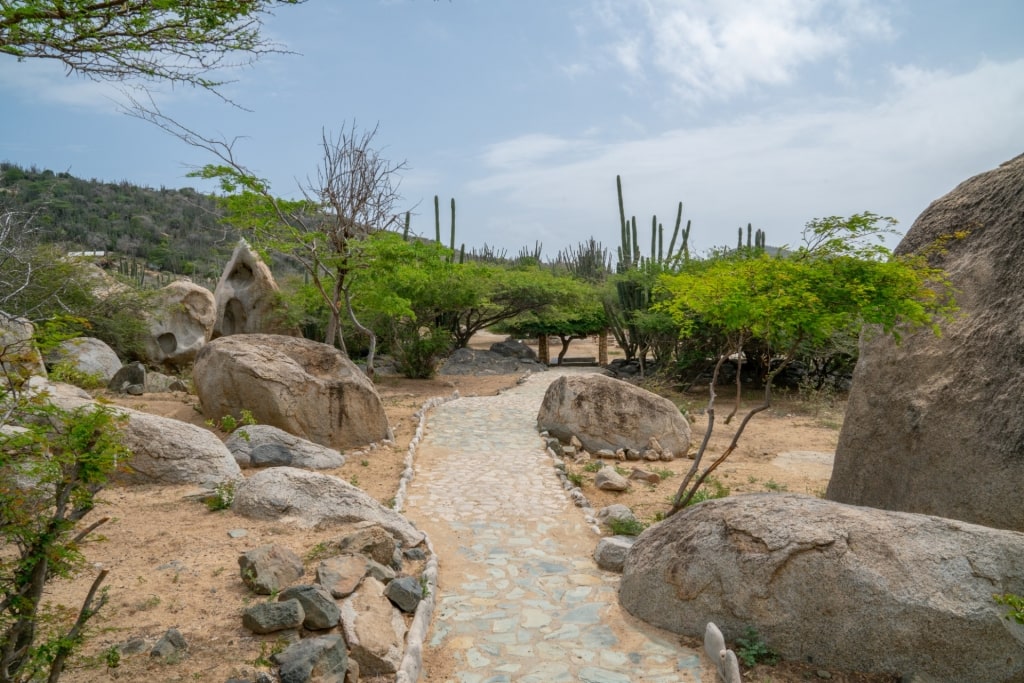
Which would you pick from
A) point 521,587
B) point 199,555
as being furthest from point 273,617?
point 521,587

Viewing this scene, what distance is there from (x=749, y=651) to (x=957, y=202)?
5.62m

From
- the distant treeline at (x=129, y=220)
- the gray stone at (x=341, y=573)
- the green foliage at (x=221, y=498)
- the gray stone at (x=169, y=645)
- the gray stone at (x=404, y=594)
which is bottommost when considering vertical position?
the gray stone at (x=404, y=594)

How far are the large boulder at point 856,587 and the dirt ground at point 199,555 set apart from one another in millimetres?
257

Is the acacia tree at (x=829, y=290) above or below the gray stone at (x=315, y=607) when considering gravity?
above

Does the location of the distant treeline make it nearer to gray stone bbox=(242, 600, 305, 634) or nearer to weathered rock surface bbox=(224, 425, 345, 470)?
weathered rock surface bbox=(224, 425, 345, 470)

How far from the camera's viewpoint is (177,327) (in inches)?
754

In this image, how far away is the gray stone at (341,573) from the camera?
4980 mm

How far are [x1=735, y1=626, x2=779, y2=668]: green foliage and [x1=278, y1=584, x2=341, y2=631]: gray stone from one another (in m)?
2.78

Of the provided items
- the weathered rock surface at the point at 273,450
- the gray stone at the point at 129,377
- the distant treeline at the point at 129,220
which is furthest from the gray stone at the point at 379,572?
the distant treeline at the point at 129,220

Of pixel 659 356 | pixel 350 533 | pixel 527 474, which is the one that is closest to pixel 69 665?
pixel 350 533

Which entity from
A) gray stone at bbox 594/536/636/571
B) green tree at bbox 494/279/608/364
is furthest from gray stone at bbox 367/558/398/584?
green tree at bbox 494/279/608/364

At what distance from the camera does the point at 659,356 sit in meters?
22.3

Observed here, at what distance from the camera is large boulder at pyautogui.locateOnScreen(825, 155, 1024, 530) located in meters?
5.82

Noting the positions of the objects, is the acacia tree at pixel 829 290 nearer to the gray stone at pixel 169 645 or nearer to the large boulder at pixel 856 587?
the large boulder at pixel 856 587
